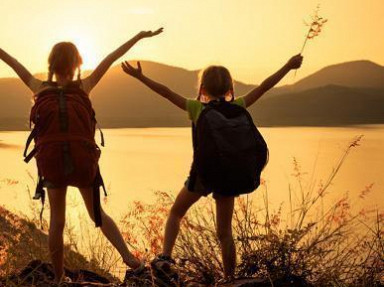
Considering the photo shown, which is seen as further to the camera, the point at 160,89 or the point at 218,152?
the point at 160,89

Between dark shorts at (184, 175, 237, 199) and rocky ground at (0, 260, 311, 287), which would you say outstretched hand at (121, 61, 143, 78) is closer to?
dark shorts at (184, 175, 237, 199)

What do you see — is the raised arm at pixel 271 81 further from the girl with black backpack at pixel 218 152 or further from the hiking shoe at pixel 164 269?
the hiking shoe at pixel 164 269

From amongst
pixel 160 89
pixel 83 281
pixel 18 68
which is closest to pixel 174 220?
pixel 83 281

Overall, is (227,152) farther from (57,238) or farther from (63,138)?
(57,238)

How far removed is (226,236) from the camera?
438cm

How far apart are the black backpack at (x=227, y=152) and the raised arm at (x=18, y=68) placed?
1.22 m

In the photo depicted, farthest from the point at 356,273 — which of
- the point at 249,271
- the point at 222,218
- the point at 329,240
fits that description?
the point at 222,218

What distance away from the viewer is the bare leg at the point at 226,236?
4.28 m

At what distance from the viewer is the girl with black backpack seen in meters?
4.16

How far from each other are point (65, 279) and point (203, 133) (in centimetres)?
134

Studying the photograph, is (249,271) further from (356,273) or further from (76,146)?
(76,146)

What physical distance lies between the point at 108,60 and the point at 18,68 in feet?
2.08

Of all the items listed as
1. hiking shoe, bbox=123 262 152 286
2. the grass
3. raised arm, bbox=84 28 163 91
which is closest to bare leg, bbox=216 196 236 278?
the grass

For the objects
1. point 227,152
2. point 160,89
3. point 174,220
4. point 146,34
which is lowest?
point 174,220
